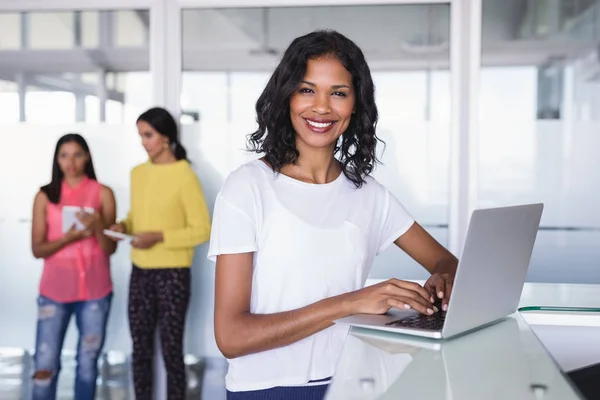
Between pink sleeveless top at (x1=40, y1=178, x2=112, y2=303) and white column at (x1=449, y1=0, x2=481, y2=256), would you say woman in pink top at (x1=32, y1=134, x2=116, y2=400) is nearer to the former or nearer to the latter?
pink sleeveless top at (x1=40, y1=178, x2=112, y2=303)

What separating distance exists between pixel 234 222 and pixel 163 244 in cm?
216

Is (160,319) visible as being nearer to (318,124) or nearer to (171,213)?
(171,213)

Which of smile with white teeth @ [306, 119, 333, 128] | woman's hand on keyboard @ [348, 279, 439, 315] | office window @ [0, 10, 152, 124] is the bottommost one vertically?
woman's hand on keyboard @ [348, 279, 439, 315]

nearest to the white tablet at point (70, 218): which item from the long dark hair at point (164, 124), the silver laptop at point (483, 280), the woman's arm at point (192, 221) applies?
the woman's arm at point (192, 221)

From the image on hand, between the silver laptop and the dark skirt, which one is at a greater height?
the silver laptop

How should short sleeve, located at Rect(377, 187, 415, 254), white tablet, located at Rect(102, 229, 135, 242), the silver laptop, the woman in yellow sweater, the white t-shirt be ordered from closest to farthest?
the silver laptop < the white t-shirt < short sleeve, located at Rect(377, 187, 415, 254) < white tablet, located at Rect(102, 229, 135, 242) < the woman in yellow sweater

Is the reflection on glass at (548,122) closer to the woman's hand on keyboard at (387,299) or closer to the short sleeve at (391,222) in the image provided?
the short sleeve at (391,222)

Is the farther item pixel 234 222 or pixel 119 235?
pixel 119 235

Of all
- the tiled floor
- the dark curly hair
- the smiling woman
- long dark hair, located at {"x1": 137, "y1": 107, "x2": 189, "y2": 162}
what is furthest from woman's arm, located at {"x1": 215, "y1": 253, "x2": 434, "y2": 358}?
the tiled floor

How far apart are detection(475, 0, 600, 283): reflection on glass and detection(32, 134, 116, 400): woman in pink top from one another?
1984 mm

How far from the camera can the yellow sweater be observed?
3738mm

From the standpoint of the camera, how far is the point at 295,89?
1.75 metres

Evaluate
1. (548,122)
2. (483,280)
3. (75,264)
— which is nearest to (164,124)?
(75,264)

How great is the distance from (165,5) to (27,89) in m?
0.88
